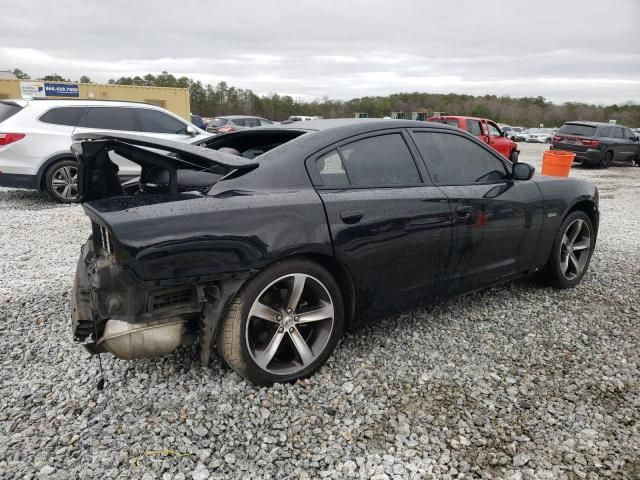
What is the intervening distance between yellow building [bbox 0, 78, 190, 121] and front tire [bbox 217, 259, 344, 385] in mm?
21043

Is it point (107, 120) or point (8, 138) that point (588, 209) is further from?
point (8, 138)

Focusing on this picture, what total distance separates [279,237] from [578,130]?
1785 cm

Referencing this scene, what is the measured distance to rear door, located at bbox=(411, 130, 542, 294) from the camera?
3264mm

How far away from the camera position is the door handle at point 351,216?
2.68m

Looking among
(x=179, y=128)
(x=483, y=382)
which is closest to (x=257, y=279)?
(x=483, y=382)

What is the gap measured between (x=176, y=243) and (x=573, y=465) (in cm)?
203

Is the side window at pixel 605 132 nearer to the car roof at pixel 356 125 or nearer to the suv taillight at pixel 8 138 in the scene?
the car roof at pixel 356 125

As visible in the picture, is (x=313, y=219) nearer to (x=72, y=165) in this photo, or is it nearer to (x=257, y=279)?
(x=257, y=279)

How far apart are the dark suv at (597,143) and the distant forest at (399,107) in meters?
46.6

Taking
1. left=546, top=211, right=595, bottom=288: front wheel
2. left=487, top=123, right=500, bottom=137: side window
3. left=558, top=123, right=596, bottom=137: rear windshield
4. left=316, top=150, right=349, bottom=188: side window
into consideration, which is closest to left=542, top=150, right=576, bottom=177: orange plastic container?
left=487, top=123, right=500, bottom=137: side window

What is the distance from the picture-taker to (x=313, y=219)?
2.56m

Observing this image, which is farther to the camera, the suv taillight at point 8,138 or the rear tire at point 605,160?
the rear tire at point 605,160

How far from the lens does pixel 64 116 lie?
7629mm

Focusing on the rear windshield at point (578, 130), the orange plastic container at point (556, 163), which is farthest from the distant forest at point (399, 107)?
the orange plastic container at point (556, 163)
